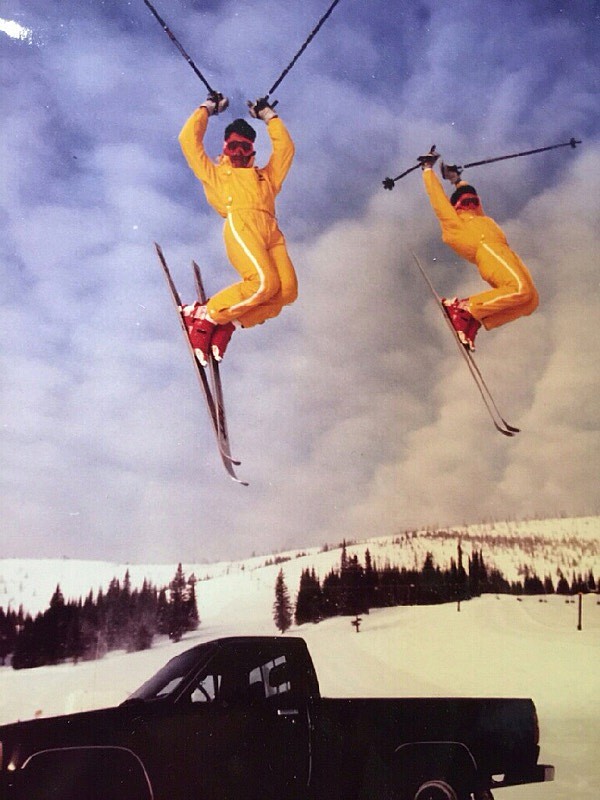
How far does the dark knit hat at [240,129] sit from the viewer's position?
3.78 metres

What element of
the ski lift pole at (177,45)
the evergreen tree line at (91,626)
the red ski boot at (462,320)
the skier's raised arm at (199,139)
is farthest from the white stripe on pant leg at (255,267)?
the evergreen tree line at (91,626)

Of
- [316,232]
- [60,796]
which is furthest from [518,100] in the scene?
[60,796]

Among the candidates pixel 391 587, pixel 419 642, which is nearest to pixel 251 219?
pixel 391 587

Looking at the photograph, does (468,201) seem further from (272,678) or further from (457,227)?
(272,678)

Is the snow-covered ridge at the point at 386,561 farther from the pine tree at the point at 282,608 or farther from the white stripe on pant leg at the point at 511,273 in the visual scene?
the white stripe on pant leg at the point at 511,273

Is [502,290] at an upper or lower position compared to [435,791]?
upper

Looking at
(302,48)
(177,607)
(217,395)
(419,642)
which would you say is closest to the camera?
(177,607)

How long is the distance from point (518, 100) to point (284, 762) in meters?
3.42

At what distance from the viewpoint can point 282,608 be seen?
11.0ft

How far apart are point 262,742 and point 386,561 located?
1304 mm

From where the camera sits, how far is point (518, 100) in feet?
13.4

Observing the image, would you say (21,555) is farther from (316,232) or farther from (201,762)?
(316,232)

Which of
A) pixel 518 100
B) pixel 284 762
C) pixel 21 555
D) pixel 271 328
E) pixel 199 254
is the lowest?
pixel 284 762

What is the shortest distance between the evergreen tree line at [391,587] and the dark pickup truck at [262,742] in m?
0.70
